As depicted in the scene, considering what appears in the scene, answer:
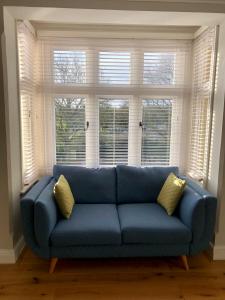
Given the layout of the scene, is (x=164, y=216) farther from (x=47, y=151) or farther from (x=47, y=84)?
(x=47, y=84)

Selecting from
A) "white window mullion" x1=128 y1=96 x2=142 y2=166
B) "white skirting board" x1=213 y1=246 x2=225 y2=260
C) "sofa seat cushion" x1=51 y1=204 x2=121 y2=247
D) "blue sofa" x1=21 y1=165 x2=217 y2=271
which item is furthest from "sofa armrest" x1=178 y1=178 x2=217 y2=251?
"white window mullion" x1=128 y1=96 x2=142 y2=166

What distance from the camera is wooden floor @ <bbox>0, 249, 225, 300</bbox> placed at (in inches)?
76.3

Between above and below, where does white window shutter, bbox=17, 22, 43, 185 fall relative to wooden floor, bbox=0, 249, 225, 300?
above

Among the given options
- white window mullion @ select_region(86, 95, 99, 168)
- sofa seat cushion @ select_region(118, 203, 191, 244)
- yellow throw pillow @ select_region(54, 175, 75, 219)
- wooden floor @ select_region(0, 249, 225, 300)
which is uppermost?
white window mullion @ select_region(86, 95, 99, 168)

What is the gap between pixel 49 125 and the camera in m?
2.88

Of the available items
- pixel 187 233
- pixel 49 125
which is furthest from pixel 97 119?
pixel 187 233

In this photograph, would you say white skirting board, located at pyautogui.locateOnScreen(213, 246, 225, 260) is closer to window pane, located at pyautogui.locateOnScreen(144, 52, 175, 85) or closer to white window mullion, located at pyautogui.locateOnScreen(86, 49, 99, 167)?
white window mullion, located at pyautogui.locateOnScreen(86, 49, 99, 167)

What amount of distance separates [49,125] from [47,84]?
1.55 ft

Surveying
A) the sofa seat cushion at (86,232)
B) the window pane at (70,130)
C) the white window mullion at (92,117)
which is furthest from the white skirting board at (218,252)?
the window pane at (70,130)

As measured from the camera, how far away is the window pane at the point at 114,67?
111 inches

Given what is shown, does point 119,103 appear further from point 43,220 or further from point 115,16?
point 43,220

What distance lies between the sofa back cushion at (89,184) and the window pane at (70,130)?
28 cm

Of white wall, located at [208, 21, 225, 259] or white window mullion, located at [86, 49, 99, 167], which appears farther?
white window mullion, located at [86, 49, 99, 167]

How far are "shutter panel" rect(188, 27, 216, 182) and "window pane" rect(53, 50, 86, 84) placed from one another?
51.3 inches
